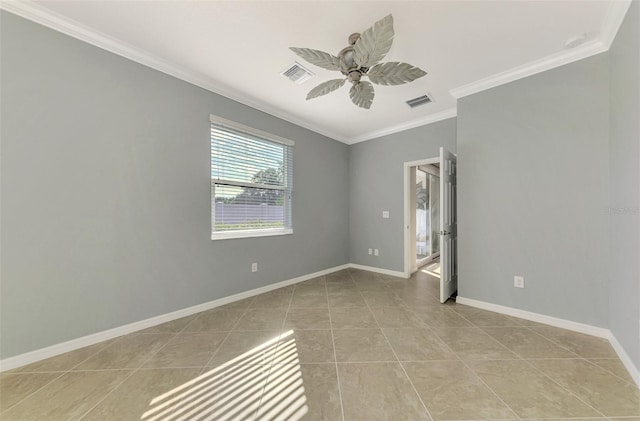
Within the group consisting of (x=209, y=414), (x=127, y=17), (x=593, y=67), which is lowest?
(x=209, y=414)

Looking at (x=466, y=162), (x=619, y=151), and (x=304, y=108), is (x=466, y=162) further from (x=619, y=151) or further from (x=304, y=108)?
(x=304, y=108)

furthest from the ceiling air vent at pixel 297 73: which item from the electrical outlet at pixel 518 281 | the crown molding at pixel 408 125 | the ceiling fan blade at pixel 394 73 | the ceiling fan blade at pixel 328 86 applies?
the electrical outlet at pixel 518 281

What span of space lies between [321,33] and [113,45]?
6.25 feet

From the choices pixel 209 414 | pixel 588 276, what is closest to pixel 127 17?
pixel 209 414

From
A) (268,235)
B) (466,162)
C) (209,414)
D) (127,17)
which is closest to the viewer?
(209,414)

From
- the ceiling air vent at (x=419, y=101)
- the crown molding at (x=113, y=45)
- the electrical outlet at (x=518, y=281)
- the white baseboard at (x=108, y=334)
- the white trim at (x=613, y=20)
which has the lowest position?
the white baseboard at (x=108, y=334)

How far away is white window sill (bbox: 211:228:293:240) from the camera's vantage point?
2793 mm

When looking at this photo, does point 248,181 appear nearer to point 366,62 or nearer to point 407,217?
point 366,62

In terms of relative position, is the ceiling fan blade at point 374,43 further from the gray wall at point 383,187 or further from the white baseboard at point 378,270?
the white baseboard at point 378,270

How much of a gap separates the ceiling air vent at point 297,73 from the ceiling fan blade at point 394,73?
2.85 feet

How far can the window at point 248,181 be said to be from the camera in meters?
2.81

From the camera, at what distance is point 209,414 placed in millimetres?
1287

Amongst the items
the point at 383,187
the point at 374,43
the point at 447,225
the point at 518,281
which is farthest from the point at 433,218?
the point at 374,43

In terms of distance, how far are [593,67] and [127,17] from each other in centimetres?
411
